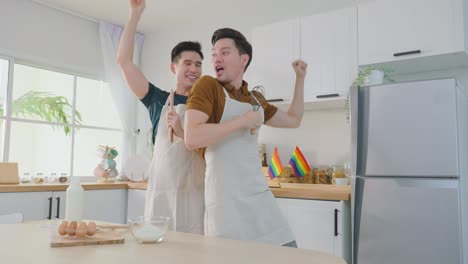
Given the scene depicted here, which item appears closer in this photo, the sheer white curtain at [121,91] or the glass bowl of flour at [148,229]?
the glass bowl of flour at [148,229]

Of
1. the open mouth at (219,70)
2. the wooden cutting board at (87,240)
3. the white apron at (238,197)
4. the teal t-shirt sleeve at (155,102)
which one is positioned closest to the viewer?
the wooden cutting board at (87,240)

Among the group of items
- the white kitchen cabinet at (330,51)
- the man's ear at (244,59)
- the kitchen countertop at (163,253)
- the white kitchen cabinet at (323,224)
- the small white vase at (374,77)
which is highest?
the white kitchen cabinet at (330,51)

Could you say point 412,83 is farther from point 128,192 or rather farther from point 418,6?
point 128,192

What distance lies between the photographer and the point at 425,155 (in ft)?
7.49

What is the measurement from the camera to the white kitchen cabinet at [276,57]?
3451 millimetres

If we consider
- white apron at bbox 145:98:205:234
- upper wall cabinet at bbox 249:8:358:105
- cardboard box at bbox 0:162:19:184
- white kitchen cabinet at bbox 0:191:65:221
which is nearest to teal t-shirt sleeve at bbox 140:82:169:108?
white apron at bbox 145:98:205:234

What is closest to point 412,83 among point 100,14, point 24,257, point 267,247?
point 267,247

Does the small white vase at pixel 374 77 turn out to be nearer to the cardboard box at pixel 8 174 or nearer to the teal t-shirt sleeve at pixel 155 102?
the teal t-shirt sleeve at pixel 155 102

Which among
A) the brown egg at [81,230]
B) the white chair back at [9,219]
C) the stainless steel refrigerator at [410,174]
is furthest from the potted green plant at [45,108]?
the brown egg at [81,230]

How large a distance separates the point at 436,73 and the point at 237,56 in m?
2.15

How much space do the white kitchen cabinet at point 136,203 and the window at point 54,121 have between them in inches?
38.2

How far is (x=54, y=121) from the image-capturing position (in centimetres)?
428

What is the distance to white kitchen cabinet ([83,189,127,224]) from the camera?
3.32 m

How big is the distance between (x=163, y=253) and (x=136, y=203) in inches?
105
